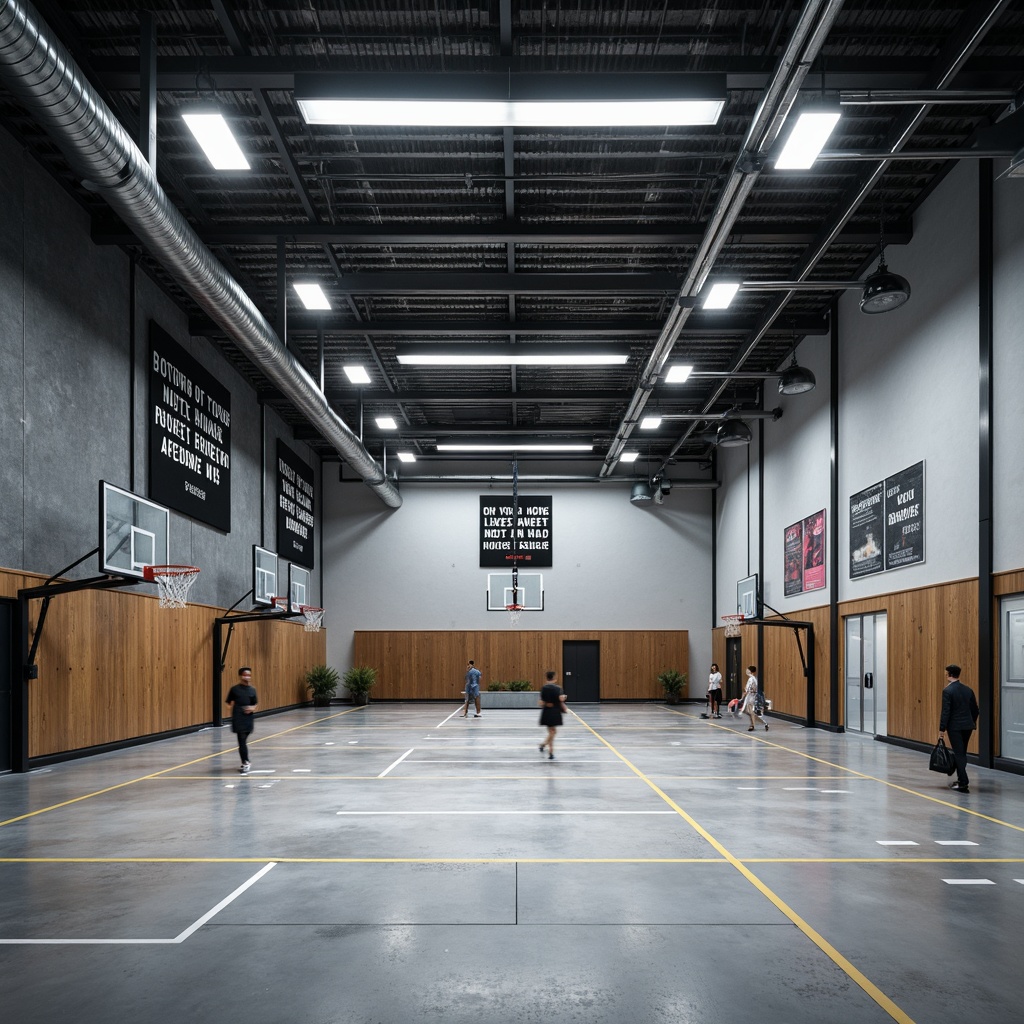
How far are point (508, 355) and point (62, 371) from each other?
1061cm

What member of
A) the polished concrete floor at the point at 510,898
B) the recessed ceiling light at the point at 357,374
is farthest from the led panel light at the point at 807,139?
the recessed ceiling light at the point at 357,374

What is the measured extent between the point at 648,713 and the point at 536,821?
74.1 feet

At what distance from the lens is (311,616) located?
33.7m

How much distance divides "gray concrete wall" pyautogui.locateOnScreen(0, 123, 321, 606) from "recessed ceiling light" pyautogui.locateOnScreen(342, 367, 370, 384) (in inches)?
179

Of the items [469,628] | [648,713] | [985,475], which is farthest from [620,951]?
[469,628]

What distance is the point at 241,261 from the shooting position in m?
20.1

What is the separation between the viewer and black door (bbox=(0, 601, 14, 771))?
1528 cm

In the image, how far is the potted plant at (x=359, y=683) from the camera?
37.6 metres

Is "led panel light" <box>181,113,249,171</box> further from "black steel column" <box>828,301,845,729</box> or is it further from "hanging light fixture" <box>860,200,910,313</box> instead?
"black steel column" <box>828,301,845,729</box>

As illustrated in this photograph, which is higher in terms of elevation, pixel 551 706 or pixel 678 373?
pixel 678 373

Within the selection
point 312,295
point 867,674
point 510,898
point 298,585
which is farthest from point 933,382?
point 298,585

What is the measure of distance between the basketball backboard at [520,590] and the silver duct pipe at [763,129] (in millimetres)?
20433

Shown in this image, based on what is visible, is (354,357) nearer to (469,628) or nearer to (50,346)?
(50,346)

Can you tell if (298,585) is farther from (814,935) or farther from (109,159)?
(814,935)
